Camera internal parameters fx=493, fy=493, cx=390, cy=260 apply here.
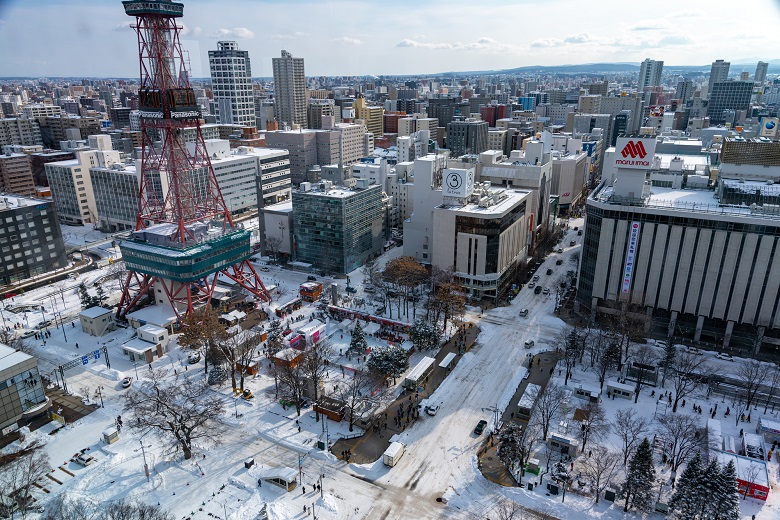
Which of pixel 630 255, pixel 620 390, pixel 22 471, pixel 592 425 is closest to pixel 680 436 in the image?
pixel 592 425

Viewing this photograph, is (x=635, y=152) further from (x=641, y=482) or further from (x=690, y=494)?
(x=690, y=494)

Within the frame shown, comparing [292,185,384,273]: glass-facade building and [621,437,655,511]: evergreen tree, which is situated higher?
[292,185,384,273]: glass-facade building

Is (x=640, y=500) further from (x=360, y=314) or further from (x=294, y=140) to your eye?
(x=294, y=140)

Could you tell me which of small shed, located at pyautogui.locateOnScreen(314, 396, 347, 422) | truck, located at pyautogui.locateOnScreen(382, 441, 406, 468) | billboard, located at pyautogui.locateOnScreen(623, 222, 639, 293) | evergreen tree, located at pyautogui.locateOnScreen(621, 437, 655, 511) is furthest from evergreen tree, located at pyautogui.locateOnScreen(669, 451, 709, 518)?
billboard, located at pyautogui.locateOnScreen(623, 222, 639, 293)

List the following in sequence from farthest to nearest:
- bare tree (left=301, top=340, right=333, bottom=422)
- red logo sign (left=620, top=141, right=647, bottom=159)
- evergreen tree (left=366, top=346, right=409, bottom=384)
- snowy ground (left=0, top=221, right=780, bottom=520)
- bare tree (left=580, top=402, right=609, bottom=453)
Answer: red logo sign (left=620, top=141, right=647, bottom=159), evergreen tree (left=366, top=346, right=409, bottom=384), bare tree (left=301, top=340, right=333, bottom=422), bare tree (left=580, top=402, right=609, bottom=453), snowy ground (left=0, top=221, right=780, bottom=520)

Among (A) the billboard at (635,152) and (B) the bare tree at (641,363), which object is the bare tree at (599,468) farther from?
(A) the billboard at (635,152)

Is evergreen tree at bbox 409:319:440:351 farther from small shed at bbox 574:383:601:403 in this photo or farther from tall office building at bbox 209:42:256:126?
tall office building at bbox 209:42:256:126
